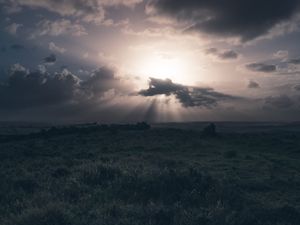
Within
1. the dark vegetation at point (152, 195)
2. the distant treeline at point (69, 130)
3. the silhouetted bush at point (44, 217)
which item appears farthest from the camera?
the distant treeline at point (69, 130)

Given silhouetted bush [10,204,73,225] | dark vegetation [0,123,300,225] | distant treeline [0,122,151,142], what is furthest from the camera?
distant treeline [0,122,151,142]

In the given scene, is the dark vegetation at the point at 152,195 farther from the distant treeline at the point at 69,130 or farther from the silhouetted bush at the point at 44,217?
the distant treeline at the point at 69,130

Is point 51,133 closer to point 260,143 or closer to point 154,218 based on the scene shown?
point 260,143

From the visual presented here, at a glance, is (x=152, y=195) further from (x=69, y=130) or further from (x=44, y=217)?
(x=69, y=130)

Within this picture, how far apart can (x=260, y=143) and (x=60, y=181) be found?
33.3 metres

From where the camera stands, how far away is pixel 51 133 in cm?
5766

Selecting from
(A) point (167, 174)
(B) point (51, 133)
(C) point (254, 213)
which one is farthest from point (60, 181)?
(B) point (51, 133)

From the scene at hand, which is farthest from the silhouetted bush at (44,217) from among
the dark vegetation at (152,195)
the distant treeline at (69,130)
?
the distant treeline at (69,130)

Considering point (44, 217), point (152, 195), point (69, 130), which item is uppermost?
point (69, 130)

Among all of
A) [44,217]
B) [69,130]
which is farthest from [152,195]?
[69,130]

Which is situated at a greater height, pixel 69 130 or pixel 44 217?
pixel 69 130

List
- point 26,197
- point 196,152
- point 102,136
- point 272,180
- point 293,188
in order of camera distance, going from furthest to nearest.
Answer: point 102,136 → point 196,152 → point 272,180 → point 293,188 → point 26,197

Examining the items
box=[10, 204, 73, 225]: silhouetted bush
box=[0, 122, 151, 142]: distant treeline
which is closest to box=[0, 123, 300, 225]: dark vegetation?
box=[10, 204, 73, 225]: silhouetted bush

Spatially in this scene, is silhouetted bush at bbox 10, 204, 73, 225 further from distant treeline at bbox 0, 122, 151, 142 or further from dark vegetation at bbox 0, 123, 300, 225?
distant treeline at bbox 0, 122, 151, 142
